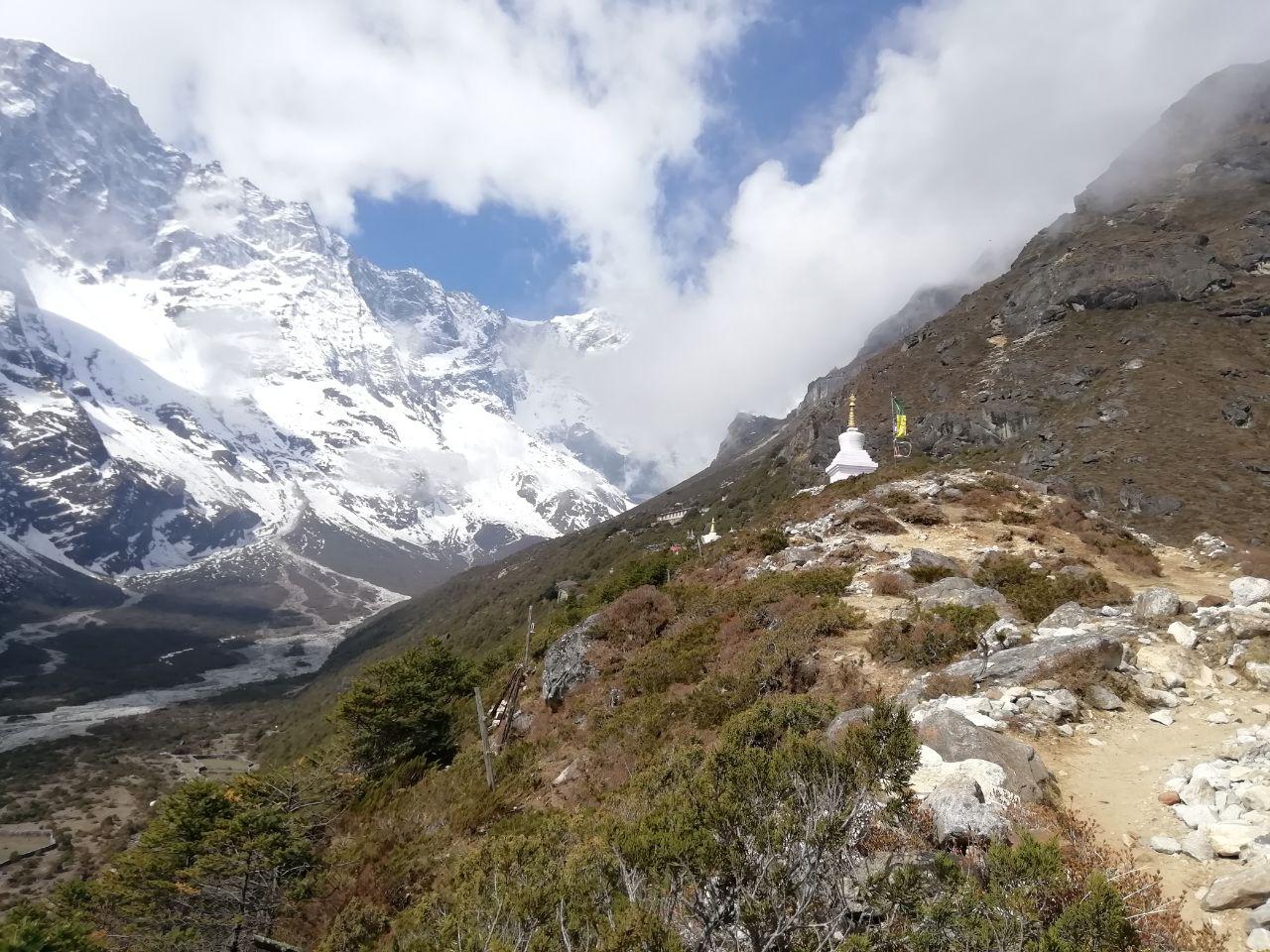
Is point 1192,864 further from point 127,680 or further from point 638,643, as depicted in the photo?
point 127,680

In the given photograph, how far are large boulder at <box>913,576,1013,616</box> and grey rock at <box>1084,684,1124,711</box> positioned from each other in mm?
3722

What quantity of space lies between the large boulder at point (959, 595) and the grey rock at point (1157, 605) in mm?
1970

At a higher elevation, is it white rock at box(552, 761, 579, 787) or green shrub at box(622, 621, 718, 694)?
green shrub at box(622, 621, 718, 694)

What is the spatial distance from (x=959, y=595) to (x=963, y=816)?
8644 millimetres

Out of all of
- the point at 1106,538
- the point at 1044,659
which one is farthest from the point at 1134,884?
the point at 1106,538

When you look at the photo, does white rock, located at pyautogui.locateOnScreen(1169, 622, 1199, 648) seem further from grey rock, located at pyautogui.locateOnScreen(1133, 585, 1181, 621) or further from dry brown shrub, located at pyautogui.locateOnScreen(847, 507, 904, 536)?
dry brown shrub, located at pyautogui.locateOnScreen(847, 507, 904, 536)

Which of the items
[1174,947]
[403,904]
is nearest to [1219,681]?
[1174,947]

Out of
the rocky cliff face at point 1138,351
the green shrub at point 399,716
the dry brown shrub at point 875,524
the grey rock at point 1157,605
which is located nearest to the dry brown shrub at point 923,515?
the dry brown shrub at point 875,524

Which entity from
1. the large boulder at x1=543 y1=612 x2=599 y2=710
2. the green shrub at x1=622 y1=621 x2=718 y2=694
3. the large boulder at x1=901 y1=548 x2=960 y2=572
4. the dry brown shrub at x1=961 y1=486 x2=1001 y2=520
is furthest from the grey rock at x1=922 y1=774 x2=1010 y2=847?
the dry brown shrub at x1=961 y1=486 x2=1001 y2=520

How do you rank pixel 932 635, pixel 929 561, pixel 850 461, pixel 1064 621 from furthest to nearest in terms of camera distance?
pixel 850 461 → pixel 929 561 → pixel 932 635 → pixel 1064 621

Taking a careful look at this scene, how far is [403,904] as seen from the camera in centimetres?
916

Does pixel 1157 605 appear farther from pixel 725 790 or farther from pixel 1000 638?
pixel 725 790

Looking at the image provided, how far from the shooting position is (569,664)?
17812 millimetres

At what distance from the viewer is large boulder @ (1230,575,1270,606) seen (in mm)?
10422
